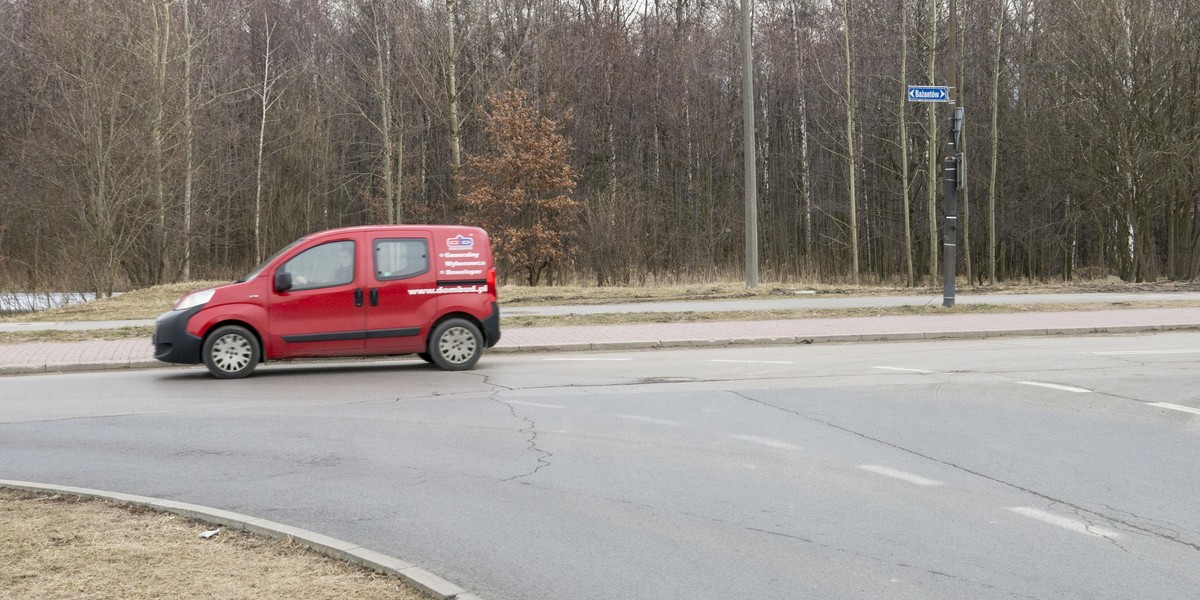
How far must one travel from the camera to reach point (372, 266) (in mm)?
14039

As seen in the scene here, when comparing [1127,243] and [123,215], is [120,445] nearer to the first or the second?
[123,215]

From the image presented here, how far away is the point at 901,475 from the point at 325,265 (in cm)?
836

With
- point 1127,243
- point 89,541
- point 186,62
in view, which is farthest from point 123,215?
point 1127,243

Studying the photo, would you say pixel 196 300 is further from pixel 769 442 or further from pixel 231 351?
pixel 769 442

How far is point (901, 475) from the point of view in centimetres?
784

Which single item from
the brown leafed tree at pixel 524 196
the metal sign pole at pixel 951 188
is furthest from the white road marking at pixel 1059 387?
the brown leafed tree at pixel 524 196

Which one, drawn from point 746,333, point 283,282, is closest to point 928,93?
point 746,333

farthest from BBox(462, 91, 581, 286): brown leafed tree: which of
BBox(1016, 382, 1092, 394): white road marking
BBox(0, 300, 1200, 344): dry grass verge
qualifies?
BBox(1016, 382, 1092, 394): white road marking

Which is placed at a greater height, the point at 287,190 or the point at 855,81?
the point at 855,81

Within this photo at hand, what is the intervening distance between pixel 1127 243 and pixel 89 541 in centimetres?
3531

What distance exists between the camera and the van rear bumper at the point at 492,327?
14516 mm

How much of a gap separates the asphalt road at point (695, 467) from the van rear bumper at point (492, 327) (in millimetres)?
425

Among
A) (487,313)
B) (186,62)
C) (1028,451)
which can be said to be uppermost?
(186,62)

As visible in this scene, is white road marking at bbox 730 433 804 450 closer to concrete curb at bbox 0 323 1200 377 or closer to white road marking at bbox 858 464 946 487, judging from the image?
white road marking at bbox 858 464 946 487
